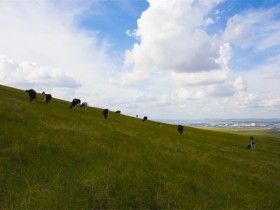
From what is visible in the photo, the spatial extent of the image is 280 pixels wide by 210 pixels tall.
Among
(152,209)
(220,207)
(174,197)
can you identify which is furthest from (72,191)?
(220,207)

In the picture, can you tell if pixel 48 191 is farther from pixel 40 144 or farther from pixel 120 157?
pixel 120 157

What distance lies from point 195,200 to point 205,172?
22.6ft

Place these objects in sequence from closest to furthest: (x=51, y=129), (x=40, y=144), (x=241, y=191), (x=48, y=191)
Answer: (x=48, y=191)
(x=40, y=144)
(x=241, y=191)
(x=51, y=129)

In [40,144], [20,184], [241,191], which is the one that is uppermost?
[40,144]

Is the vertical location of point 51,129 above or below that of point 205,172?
above

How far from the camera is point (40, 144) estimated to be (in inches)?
532

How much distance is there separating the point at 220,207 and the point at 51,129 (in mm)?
11759

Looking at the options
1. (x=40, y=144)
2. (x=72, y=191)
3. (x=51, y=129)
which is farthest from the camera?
(x=51, y=129)

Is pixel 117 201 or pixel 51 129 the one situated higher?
pixel 51 129

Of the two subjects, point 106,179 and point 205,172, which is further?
point 205,172

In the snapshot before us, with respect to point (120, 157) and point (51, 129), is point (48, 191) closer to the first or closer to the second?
point (120, 157)

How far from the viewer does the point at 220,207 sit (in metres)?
11.1

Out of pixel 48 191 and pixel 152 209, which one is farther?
pixel 152 209

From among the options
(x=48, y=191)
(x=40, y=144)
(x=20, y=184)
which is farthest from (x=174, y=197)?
(x=40, y=144)
